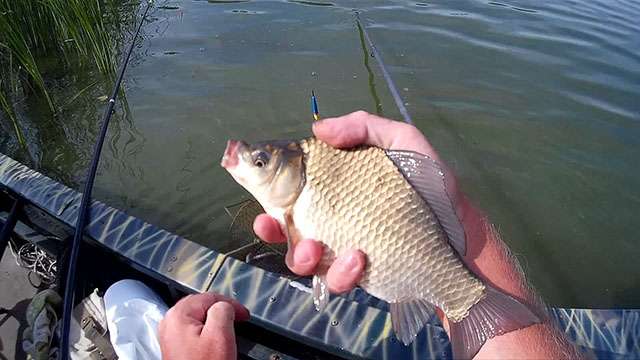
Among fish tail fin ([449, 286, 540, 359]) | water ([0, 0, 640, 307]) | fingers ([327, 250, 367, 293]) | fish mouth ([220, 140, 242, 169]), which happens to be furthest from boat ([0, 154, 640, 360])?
water ([0, 0, 640, 307])

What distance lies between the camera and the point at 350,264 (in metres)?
1.35

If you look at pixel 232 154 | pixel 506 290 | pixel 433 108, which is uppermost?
pixel 232 154

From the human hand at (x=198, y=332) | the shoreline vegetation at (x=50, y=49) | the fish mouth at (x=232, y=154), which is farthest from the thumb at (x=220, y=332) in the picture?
the shoreline vegetation at (x=50, y=49)

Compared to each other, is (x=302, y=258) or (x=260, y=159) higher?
(x=260, y=159)

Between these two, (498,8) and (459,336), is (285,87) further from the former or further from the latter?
(459,336)

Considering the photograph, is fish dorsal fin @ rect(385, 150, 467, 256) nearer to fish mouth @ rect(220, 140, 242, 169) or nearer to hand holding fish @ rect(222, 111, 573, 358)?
hand holding fish @ rect(222, 111, 573, 358)

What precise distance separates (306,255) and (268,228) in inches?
11.2

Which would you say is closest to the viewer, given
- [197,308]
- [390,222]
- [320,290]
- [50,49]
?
[390,222]

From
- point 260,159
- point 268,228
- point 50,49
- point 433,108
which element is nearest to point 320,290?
point 268,228

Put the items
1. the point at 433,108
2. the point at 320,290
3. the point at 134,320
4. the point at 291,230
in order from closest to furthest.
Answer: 1. the point at 291,230
2. the point at 320,290
3. the point at 134,320
4. the point at 433,108

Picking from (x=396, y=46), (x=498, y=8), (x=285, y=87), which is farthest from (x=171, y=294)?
(x=498, y=8)

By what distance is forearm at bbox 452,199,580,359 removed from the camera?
5.58 ft

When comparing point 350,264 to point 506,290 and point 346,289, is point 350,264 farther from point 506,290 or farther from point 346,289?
point 506,290

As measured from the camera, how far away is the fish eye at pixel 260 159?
1412 millimetres
